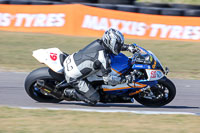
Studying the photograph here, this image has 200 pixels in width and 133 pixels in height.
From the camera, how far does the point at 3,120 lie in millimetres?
6168

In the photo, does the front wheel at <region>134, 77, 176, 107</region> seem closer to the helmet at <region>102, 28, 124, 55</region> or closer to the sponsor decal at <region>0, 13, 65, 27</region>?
the helmet at <region>102, 28, 124, 55</region>

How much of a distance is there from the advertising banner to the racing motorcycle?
8080 millimetres

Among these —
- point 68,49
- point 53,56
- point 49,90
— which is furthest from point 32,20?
point 49,90

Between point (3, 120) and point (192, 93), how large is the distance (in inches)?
182

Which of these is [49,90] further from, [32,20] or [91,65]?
[32,20]

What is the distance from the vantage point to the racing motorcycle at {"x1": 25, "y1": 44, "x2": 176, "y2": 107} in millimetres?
7180

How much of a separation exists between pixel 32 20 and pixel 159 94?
394 inches

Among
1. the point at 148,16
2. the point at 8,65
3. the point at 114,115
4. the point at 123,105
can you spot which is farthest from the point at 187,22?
the point at 114,115

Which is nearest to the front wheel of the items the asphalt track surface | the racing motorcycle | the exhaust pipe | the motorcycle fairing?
the racing motorcycle

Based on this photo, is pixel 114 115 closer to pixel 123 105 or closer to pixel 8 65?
pixel 123 105

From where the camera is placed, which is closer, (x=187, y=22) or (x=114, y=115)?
(x=114, y=115)

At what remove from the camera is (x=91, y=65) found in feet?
23.6

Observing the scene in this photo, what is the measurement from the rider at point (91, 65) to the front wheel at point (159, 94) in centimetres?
68

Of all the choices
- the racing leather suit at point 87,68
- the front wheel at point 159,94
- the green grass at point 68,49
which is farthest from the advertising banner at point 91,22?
the racing leather suit at point 87,68
